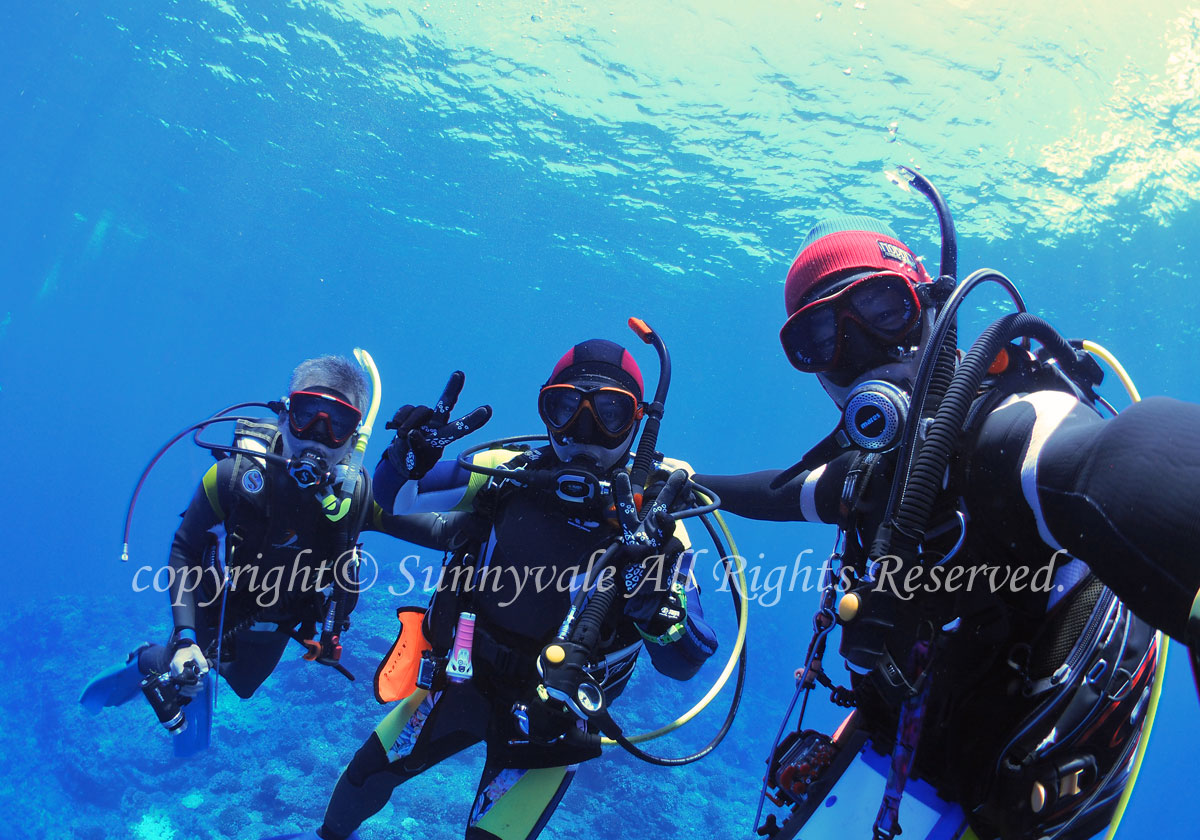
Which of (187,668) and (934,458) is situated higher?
(934,458)

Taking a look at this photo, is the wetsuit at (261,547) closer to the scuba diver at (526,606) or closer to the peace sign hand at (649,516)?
the scuba diver at (526,606)

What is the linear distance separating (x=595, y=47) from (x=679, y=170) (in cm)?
565

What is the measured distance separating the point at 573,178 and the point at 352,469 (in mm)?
21710

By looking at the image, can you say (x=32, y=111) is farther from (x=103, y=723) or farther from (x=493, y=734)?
(x=493, y=734)

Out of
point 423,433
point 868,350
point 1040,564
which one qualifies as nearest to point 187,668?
point 423,433

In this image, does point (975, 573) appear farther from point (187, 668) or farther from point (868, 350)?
point (187, 668)

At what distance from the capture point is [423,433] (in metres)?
2.90

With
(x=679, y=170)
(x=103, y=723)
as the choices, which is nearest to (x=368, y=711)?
(x=103, y=723)

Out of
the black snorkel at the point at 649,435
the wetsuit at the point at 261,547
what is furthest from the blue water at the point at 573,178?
the black snorkel at the point at 649,435

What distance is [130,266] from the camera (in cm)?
6103

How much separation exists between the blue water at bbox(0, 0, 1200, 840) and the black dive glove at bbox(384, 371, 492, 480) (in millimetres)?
2791

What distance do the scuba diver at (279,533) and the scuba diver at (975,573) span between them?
307cm

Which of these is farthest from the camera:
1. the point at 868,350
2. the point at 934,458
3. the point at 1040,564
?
the point at 868,350

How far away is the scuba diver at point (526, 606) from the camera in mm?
3068
